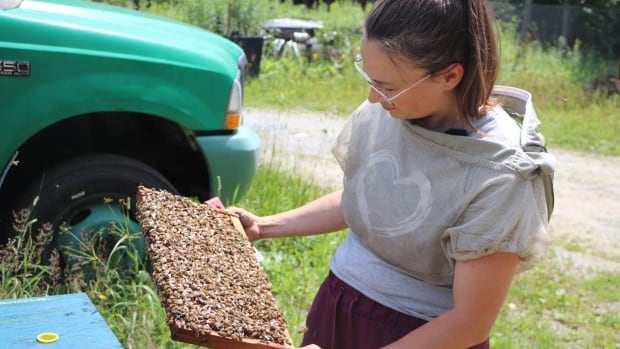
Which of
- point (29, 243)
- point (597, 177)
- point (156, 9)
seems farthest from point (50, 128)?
point (156, 9)

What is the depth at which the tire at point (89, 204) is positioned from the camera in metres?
3.89

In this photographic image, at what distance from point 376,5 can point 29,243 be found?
2.32 meters

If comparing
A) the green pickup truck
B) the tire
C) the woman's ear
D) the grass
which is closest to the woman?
the woman's ear

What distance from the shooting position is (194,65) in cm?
413

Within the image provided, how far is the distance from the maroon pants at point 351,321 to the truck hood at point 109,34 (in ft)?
6.78

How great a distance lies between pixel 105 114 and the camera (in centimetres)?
416

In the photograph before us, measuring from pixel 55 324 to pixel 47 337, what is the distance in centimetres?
11

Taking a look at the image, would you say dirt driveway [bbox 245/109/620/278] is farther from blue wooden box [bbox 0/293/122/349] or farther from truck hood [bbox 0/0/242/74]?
blue wooden box [bbox 0/293/122/349]

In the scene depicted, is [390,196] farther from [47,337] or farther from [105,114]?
[105,114]

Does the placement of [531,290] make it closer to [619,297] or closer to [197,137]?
[619,297]

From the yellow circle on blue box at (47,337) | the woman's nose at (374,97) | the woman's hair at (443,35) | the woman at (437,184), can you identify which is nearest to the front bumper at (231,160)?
the yellow circle on blue box at (47,337)

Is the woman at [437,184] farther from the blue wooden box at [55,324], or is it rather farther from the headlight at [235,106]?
the headlight at [235,106]

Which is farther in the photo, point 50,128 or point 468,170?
point 50,128

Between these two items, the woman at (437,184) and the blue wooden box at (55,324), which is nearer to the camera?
the woman at (437,184)
